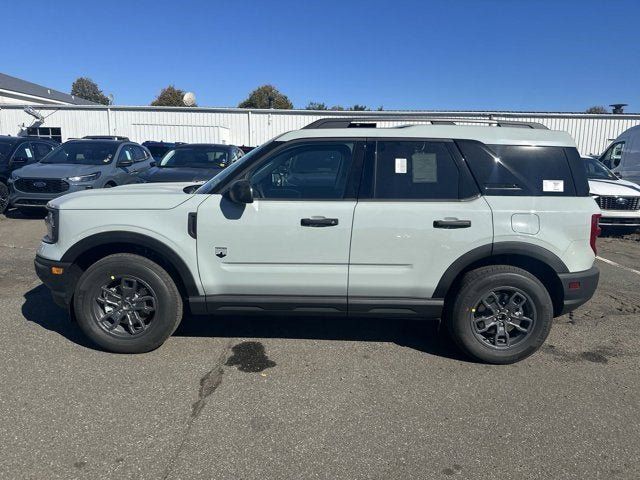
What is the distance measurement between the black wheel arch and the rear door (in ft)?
0.18

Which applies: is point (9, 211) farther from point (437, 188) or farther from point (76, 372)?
point (437, 188)

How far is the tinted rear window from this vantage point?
363 cm

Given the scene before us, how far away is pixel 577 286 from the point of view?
12.1 ft

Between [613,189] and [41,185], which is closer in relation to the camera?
[613,189]

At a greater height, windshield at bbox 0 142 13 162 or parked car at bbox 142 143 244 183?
windshield at bbox 0 142 13 162

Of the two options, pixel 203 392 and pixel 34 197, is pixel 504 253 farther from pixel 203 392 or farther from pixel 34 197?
pixel 34 197

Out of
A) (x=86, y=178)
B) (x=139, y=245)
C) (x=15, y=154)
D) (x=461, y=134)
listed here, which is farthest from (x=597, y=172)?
(x=15, y=154)

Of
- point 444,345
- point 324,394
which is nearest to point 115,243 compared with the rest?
point 324,394

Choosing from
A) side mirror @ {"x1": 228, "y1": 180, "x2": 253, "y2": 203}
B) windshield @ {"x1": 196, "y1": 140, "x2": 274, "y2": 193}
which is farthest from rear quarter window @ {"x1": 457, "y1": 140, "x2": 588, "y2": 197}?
side mirror @ {"x1": 228, "y1": 180, "x2": 253, "y2": 203}

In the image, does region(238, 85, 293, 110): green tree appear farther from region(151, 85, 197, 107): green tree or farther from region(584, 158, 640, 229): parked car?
region(584, 158, 640, 229): parked car

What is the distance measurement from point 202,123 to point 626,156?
23142 mm

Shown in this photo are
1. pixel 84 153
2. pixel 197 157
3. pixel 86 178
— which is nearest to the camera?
pixel 86 178

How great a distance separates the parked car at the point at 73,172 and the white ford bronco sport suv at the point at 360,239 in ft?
20.2

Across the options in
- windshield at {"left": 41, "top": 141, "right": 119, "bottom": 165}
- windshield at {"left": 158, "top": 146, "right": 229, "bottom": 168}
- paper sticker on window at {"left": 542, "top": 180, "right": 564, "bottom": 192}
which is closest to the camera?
paper sticker on window at {"left": 542, "top": 180, "right": 564, "bottom": 192}
